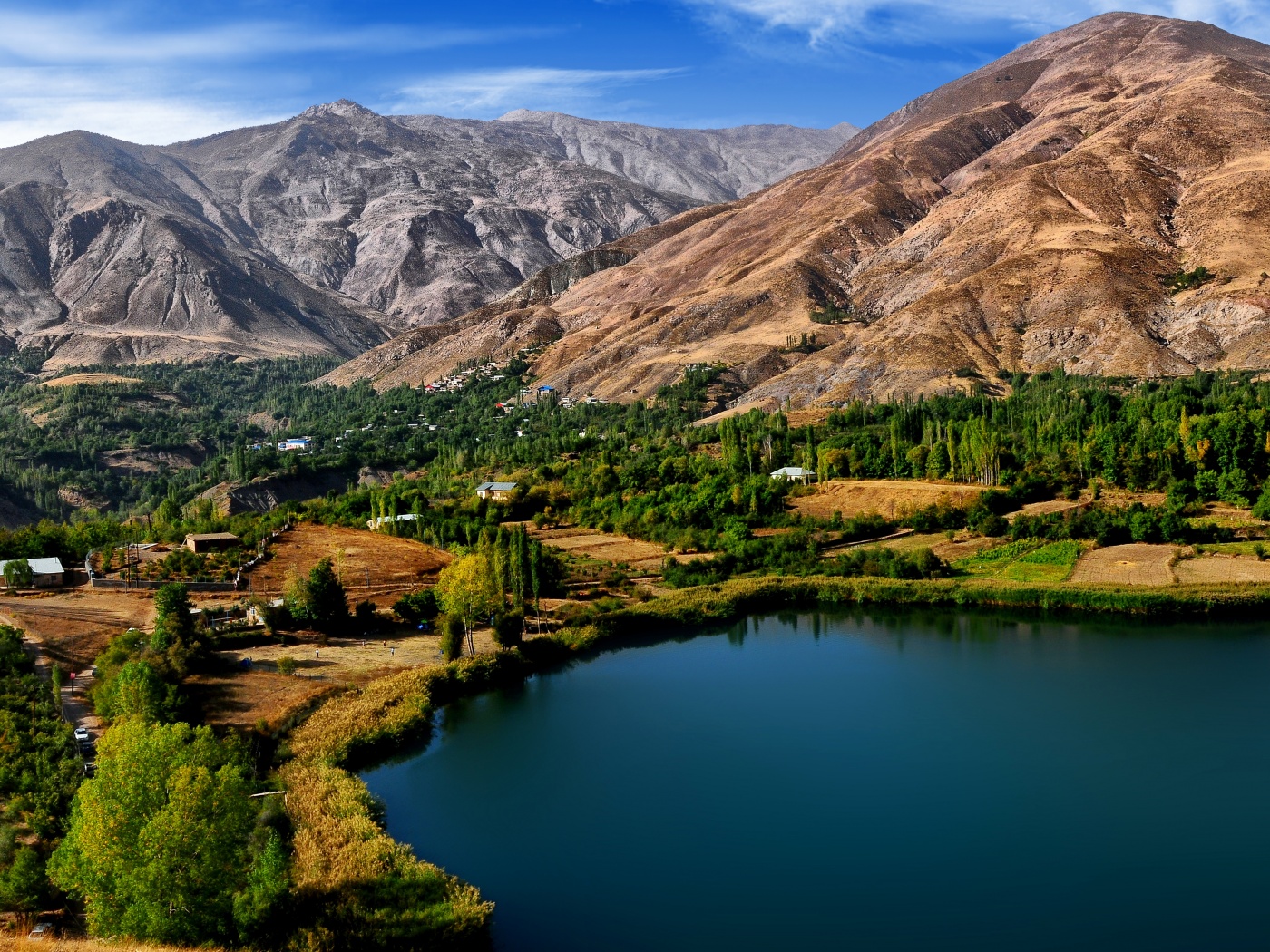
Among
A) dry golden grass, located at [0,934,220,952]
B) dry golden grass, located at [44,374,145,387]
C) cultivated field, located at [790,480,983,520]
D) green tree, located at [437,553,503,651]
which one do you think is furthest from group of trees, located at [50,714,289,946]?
dry golden grass, located at [44,374,145,387]

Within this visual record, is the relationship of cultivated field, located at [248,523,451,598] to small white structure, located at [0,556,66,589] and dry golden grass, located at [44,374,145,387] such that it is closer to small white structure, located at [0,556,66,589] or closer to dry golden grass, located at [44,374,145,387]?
small white structure, located at [0,556,66,589]

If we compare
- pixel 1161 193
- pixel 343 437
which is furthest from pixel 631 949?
pixel 1161 193

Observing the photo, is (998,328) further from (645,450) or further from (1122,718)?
(1122,718)

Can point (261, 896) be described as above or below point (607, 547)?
below

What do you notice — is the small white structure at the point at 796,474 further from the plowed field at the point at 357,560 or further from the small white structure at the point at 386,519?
the plowed field at the point at 357,560

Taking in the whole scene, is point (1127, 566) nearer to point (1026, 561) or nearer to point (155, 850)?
point (1026, 561)

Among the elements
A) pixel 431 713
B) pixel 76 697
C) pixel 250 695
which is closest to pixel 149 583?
pixel 76 697
